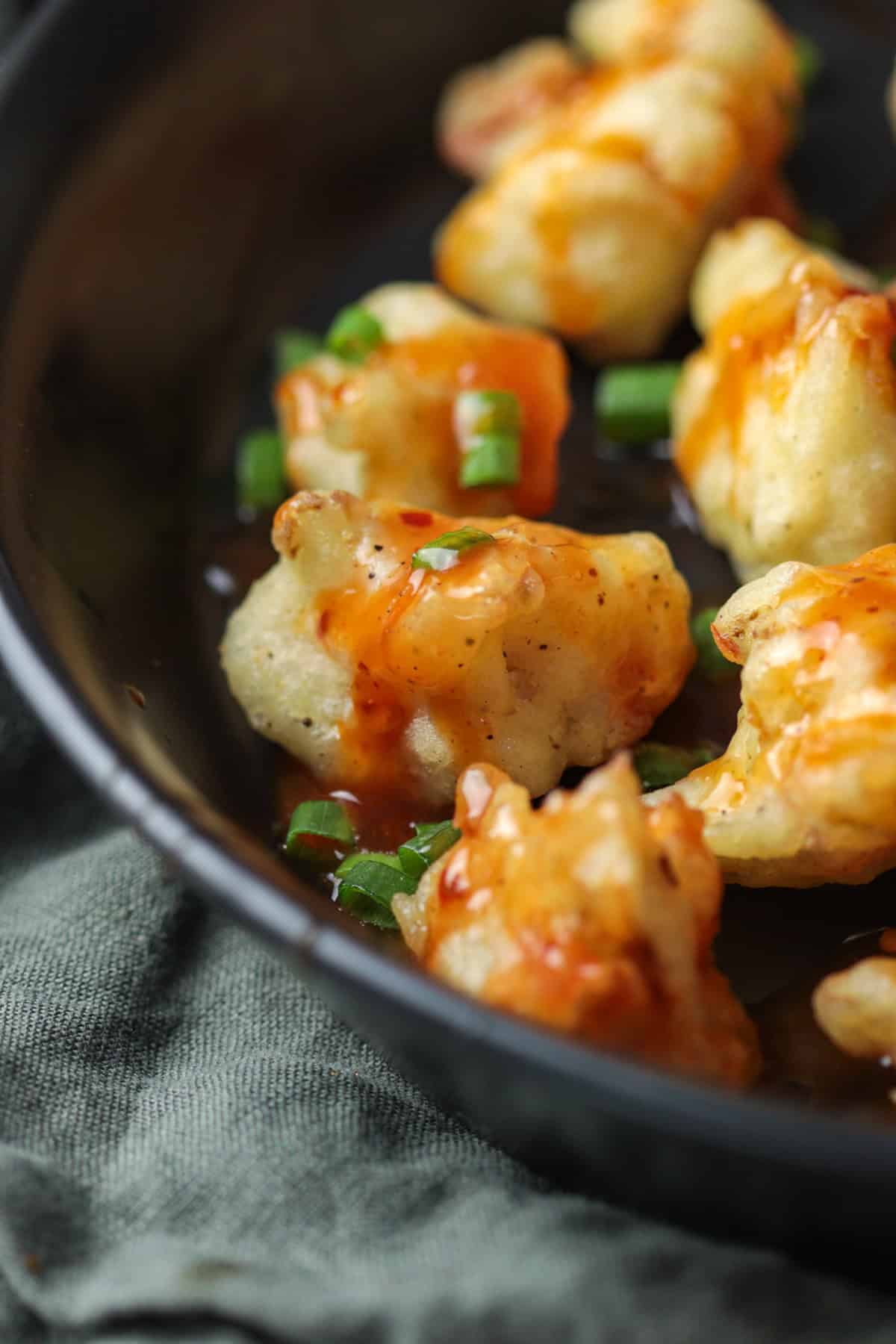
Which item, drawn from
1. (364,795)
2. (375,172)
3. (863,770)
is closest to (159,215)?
(375,172)

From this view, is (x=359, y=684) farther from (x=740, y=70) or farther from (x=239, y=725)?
(x=740, y=70)

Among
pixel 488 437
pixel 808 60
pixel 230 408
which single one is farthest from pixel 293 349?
pixel 808 60

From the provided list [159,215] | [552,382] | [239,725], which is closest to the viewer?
[239,725]

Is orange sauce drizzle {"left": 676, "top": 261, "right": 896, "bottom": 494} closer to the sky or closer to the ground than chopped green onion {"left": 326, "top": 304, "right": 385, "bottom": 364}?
closer to the ground

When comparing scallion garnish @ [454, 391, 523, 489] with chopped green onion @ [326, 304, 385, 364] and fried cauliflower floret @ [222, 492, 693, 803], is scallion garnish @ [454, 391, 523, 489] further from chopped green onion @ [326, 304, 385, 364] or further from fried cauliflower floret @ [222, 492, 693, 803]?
fried cauliflower floret @ [222, 492, 693, 803]

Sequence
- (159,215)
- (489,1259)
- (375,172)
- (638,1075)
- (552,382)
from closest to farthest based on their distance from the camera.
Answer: (638,1075) < (489,1259) < (552,382) < (159,215) < (375,172)

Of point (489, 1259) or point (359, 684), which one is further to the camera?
point (359, 684)

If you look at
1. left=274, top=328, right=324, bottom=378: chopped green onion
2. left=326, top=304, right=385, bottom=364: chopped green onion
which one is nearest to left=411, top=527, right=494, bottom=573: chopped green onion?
left=326, top=304, right=385, bottom=364: chopped green onion
